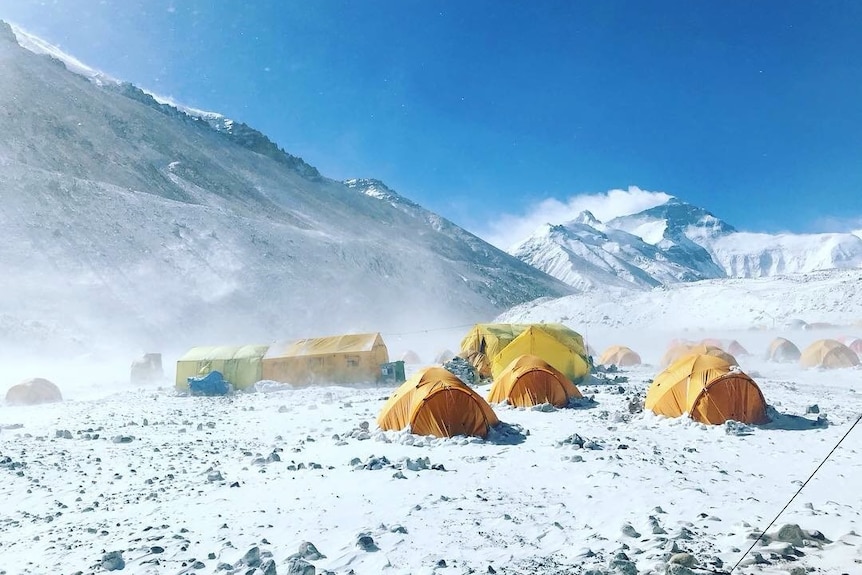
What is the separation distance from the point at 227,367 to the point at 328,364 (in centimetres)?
517

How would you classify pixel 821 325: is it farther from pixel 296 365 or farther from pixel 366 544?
pixel 366 544

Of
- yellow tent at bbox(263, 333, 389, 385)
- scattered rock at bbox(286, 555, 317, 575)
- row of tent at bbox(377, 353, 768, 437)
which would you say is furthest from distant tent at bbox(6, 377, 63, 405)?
scattered rock at bbox(286, 555, 317, 575)

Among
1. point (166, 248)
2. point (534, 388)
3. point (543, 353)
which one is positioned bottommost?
point (534, 388)

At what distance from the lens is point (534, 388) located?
18.4m

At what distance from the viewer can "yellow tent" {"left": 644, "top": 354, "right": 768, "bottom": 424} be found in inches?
578

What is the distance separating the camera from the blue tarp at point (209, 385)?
88.4 ft

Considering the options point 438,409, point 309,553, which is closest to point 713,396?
point 438,409

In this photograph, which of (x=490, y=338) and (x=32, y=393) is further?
(x=490, y=338)

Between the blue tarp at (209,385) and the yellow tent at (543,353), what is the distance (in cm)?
1311

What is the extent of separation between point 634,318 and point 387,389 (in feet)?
153

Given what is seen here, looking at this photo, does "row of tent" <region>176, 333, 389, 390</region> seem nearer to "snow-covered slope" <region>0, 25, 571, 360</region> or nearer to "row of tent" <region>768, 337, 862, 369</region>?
"row of tent" <region>768, 337, 862, 369</region>

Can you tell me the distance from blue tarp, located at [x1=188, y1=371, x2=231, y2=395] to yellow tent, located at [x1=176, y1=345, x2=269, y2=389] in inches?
40.4

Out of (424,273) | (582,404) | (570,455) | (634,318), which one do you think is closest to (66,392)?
(582,404)

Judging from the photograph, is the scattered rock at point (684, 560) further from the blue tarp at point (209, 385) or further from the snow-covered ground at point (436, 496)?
the blue tarp at point (209, 385)
